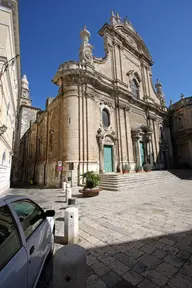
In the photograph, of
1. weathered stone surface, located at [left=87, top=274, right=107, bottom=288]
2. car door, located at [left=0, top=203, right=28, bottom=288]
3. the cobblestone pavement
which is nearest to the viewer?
car door, located at [left=0, top=203, right=28, bottom=288]

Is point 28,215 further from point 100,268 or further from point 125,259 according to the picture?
point 125,259

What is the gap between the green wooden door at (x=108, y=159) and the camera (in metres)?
14.8

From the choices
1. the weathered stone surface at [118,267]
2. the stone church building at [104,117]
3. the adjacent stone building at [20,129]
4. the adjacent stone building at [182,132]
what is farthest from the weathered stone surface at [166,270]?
the adjacent stone building at [20,129]

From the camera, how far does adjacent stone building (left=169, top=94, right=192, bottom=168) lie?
23188mm

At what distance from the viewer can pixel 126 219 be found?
438 cm

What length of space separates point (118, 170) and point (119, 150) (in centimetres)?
228

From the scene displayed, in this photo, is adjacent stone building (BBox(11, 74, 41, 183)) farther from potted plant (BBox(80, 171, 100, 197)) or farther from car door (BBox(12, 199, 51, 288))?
car door (BBox(12, 199, 51, 288))

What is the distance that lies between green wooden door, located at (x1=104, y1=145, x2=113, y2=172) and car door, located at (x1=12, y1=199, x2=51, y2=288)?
12.5 m

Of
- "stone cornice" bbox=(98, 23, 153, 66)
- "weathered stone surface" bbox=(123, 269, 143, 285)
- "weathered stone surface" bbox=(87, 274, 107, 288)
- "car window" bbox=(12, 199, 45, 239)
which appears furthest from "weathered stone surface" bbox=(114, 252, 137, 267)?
"stone cornice" bbox=(98, 23, 153, 66)

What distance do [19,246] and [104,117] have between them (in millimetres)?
15366

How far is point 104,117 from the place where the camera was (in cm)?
1616

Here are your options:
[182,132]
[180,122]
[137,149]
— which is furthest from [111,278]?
[180,122]

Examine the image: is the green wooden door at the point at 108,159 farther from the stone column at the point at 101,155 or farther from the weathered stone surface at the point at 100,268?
the weathered stone surface at the point at 100,268

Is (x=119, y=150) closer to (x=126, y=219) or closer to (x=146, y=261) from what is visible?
(x=126, y=219)
